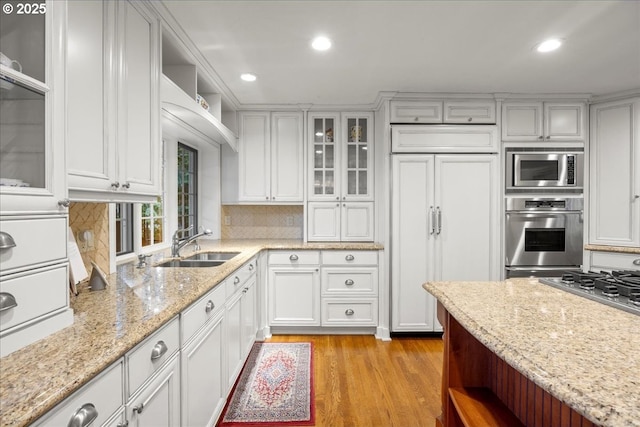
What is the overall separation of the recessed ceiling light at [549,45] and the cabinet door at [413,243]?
1.19 metres

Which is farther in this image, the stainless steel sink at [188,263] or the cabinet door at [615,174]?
the cabinet door at [615,174]

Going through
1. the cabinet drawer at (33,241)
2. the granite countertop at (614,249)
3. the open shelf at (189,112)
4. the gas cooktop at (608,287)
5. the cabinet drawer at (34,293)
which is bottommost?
the granite countertop at (614,249)

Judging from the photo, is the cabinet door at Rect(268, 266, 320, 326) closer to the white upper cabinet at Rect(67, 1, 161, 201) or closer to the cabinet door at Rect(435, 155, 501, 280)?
the cabinet door at Rect(435, 155, 501, 280)

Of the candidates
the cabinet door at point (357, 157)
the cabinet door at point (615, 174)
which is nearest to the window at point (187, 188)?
the cabinet door at point (357, 157)

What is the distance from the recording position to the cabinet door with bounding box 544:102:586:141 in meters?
3.29

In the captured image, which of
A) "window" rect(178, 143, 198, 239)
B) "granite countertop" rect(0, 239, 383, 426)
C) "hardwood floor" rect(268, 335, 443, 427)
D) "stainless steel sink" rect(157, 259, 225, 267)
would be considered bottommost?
"hardwood floor" rect(268, 335, 443, 427)

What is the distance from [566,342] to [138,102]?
1.92m

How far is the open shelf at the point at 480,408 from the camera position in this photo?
3.93 ft

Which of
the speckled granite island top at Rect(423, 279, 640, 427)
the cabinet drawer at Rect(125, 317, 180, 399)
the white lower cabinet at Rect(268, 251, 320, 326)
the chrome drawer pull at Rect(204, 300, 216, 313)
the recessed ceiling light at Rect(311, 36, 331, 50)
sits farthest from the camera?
the white lower cabinet at Rect(268, 251, 320, 326)

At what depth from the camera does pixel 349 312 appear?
11.0ft

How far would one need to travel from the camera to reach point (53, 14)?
99 centimetres

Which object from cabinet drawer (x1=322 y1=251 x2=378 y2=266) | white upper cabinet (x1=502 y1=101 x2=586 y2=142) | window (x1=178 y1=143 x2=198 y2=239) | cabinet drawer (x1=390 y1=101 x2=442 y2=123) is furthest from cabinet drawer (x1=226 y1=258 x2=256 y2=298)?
white upper cabinet (x1=502 y1=101 x2=586 y2=142)

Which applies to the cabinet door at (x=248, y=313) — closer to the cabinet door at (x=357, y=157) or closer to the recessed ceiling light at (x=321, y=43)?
the cabinet door at (x=357, y=157)

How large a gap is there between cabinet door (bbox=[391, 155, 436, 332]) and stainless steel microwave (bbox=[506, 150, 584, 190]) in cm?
82
